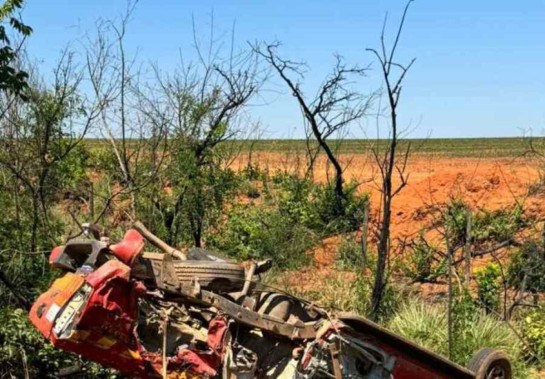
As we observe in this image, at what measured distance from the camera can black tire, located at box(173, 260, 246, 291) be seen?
485 cm

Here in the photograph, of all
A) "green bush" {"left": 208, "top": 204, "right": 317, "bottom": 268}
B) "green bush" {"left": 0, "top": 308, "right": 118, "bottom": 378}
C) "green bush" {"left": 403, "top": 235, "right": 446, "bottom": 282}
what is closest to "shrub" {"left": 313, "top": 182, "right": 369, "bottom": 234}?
"green bush" {"left": 208, "top": 204, "right": 317, "bottom": 268}

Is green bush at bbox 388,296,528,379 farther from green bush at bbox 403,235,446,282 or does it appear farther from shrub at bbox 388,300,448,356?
green bush at bbox 403,235,446,282

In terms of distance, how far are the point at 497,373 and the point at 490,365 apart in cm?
22

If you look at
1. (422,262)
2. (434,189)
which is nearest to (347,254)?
(422,262)

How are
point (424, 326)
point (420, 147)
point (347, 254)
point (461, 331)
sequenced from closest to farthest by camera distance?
point (461, 331), point (424, 326), point (420, 147), point (347, 254)

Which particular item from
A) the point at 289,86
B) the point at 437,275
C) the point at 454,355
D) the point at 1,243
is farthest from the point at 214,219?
the point at 454,355

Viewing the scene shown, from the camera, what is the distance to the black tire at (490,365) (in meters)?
6.80

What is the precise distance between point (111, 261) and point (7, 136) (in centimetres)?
761

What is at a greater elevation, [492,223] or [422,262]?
[492,223]

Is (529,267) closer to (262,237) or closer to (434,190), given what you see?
(262,237)

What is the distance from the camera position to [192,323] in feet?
16.5

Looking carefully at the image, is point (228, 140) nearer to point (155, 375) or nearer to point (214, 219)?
point (214, 219)

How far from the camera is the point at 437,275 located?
42.0ft

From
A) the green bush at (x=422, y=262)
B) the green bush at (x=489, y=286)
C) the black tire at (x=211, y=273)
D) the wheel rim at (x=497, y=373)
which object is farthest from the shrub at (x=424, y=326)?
the black tire at (x=211, y=273)
